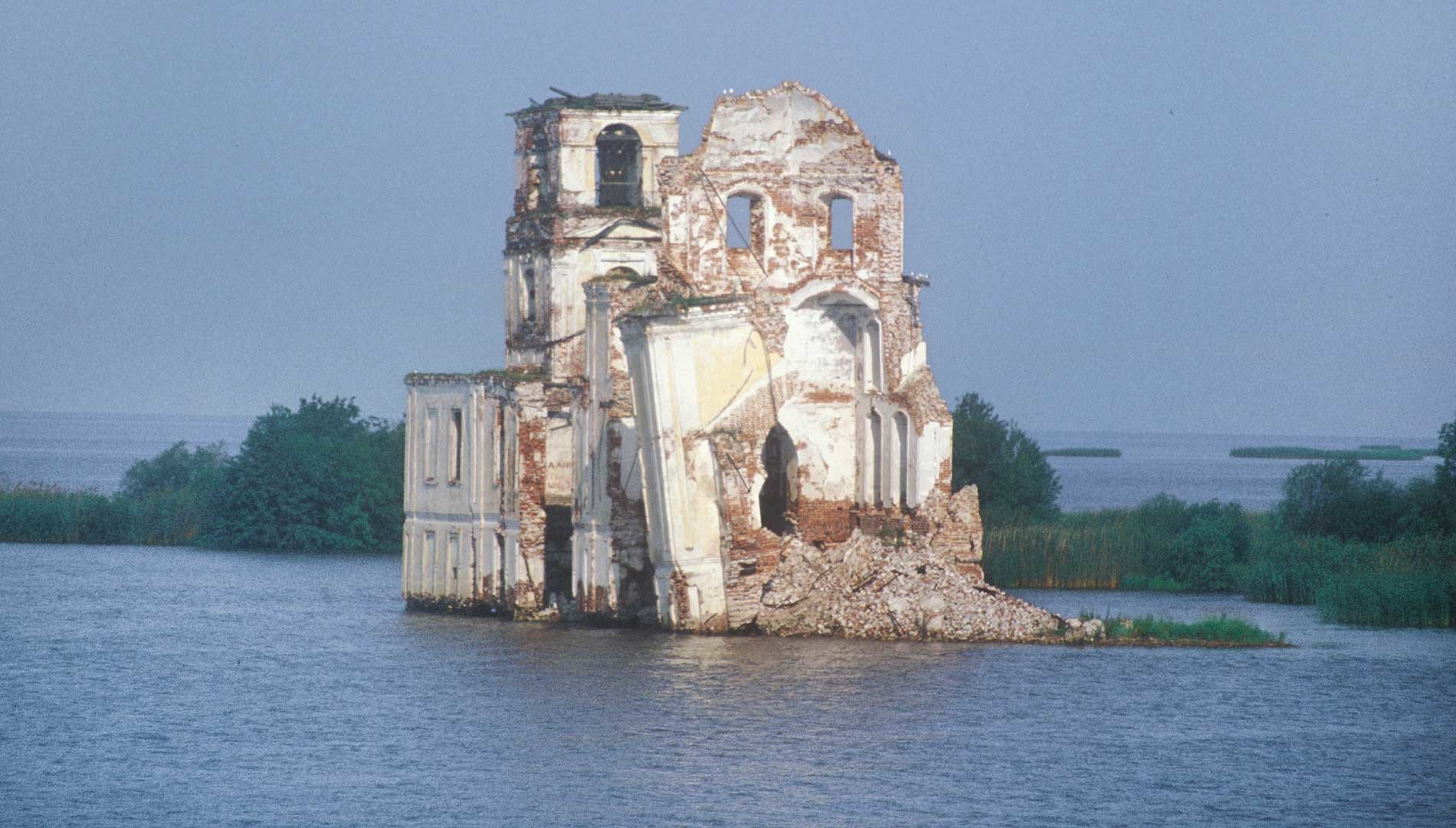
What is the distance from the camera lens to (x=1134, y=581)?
49531mm

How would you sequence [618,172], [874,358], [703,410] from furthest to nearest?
[618,172]
[874,358]
[703,410]

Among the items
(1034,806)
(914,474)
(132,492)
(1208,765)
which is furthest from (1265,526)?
(132,492)

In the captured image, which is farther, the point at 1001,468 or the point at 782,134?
the point at 1001,468

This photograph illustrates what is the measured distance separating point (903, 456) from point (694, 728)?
11793mm

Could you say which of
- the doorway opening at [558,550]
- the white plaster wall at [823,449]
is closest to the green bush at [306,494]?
the doorway opening at [558,550]

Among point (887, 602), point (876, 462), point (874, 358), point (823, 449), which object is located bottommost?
point (887, 602)

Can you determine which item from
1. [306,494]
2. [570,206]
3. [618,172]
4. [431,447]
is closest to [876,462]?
[570,206]

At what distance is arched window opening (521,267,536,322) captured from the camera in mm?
43531

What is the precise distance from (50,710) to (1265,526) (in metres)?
32.8

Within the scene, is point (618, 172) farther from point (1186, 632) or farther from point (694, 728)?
point (694, 728)

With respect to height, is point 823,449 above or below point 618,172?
below

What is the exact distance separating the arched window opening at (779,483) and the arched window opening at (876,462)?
1394 millimetres

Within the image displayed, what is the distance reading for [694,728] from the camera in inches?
1152

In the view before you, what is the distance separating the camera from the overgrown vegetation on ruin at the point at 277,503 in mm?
62938
